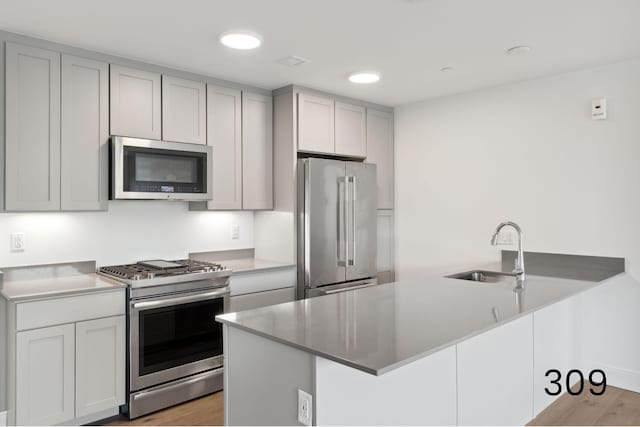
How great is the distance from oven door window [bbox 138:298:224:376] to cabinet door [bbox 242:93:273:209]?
98 centimetres

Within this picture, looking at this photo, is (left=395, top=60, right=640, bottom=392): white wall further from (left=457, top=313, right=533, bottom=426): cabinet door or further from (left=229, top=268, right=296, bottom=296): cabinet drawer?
(left=229, top=268, right=296, bottom=296): cabinet drawer

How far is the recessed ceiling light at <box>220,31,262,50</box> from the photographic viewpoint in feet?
8.74

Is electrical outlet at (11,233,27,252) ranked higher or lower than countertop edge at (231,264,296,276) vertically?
higher

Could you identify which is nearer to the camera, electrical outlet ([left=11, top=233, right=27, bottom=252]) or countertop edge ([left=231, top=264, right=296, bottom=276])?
electrical outlet ([left=11, top=233, right=27, bottom=252])

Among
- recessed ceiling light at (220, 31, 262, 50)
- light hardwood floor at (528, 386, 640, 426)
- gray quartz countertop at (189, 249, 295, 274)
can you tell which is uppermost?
recessed ceiling light at (220, 31, 262, 50)

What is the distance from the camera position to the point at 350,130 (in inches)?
165

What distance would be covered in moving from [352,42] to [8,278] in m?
2.59

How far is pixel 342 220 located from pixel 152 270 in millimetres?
1573

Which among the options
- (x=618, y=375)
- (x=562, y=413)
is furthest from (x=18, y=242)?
(x=618, y=375)

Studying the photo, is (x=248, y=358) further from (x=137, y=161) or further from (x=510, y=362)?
(x=137, y=161)

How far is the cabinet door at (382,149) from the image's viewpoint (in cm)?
439

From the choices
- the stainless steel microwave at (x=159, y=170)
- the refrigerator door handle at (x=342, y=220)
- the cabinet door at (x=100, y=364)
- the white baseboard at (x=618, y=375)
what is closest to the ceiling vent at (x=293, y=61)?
the stainless steel microwave at (x=159, y=170)

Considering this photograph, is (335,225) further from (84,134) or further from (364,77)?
(84,134)

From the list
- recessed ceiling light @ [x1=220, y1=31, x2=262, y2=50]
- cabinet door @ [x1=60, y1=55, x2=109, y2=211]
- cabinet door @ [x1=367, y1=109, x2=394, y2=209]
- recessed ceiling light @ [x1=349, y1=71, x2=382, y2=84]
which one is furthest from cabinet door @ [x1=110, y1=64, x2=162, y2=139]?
cabinet door @ [x1=367, y1=109, x2=394, y2=209]
